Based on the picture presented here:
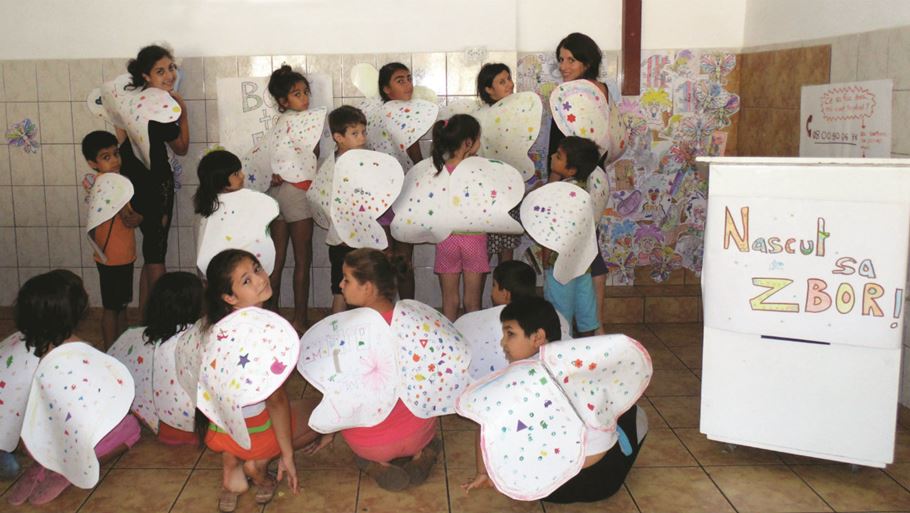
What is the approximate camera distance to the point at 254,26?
463 cm

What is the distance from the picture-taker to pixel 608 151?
4176 mm

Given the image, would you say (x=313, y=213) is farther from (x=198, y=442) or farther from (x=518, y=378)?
(x=518, y=378)

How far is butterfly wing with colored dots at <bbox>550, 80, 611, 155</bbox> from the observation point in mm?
3932

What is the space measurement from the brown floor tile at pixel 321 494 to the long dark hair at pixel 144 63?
2256mm

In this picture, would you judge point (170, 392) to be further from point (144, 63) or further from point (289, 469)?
point (144, 63)

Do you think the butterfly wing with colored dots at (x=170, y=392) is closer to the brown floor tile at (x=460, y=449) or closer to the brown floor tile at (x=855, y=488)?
the brown floor tile at (x=460, y=449)

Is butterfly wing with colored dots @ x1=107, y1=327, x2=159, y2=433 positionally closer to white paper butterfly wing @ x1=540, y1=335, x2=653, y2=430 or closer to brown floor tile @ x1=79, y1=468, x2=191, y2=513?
brown floor tile @ x1=79, y1=468, x2=191, y2=513

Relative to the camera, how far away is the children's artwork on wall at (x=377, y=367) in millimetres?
2672

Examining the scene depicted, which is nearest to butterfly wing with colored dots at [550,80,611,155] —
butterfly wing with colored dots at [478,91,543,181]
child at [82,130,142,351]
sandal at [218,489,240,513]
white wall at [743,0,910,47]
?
butterfly wing with colored dots at [478,91,543,181]

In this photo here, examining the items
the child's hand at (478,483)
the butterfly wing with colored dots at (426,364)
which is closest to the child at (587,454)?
the child's hand at (478,483)

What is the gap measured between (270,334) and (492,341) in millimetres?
852

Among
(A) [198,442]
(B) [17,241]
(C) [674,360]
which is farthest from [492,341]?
(B) [17,241]

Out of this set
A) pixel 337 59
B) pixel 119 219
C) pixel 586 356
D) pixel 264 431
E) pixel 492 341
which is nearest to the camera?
pixel 586 356

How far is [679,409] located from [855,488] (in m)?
0.82
